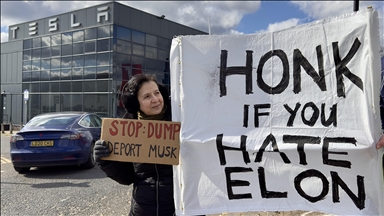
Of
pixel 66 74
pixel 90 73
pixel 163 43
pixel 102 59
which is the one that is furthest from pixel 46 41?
pixel 163 43

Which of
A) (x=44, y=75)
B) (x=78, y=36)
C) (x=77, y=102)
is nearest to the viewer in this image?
(x=78, y=36)

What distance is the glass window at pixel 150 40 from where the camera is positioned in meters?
21.4

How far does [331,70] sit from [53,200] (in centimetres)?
438

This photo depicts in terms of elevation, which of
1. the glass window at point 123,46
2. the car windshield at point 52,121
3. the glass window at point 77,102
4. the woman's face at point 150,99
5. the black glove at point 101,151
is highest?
the glass window at point 123,46

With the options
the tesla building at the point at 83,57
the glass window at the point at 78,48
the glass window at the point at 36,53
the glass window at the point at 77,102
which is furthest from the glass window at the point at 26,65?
the glass window at the point at 77,102

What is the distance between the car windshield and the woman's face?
497cm

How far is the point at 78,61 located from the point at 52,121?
15.2 m

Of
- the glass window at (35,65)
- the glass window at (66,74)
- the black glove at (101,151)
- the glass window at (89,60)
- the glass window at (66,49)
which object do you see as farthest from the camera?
the glass window at (35,65)

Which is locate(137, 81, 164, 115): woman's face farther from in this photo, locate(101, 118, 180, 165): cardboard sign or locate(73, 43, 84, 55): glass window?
locate(73, 43, 84, 55): glass window

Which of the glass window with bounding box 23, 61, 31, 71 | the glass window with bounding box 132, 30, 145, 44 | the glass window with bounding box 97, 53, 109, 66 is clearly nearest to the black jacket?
the glass window with bounding box 97, 53, 109, 66

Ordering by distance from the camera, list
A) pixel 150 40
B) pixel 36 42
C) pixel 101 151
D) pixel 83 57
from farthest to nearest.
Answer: pixel 36 42 < pixel 150 40 < pixel 83 57 < pixel 101 151

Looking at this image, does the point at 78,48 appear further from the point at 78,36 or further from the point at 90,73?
the point at 90,73

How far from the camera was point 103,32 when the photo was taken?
1962 centimetres

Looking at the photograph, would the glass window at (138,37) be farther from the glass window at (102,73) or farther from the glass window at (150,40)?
the glass window at (102,73)
